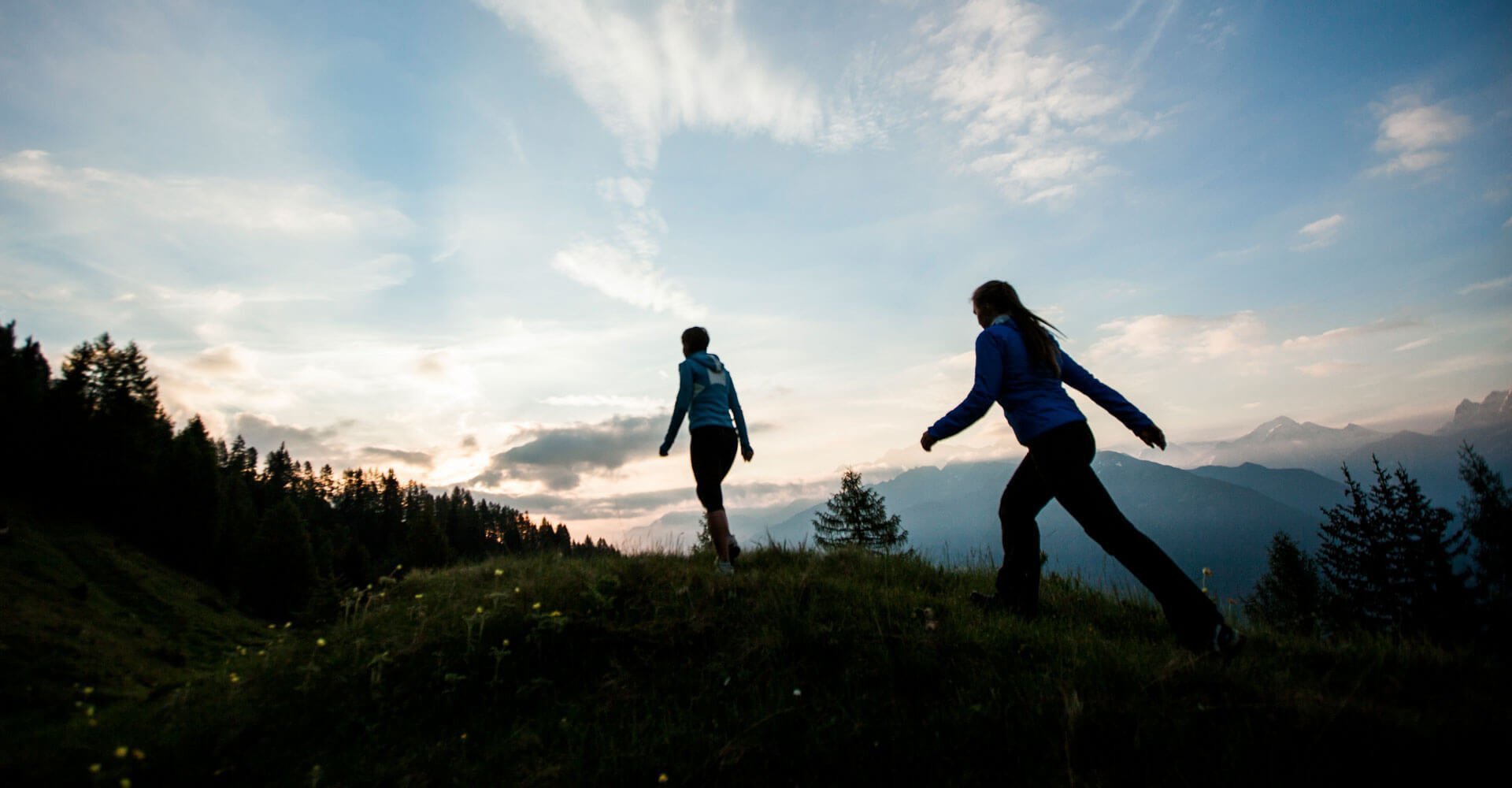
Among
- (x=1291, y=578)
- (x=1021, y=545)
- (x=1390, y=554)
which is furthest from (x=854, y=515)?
(x=1291, y=578)

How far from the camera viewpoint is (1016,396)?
4.84 meters

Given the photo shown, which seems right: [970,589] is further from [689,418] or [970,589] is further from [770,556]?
[689,418]

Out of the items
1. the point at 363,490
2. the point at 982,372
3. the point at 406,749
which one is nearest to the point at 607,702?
the point at 406,749

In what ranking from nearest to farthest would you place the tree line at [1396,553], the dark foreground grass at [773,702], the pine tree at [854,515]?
the dark foreground grass at [773,702]
the tree line at [1396,553]
the pine tree at [854,515]

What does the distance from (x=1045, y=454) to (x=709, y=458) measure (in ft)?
10.9

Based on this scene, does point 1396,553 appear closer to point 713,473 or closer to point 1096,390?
point 1096,390

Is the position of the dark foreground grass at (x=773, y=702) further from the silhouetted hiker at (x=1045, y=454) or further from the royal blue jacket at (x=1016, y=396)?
the royal blue jacket at (x=1016, y=396)

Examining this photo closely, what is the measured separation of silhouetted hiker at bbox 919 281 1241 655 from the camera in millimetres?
4121

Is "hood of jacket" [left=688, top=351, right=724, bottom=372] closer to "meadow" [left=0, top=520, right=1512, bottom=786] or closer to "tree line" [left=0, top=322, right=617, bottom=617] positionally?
"meadow" [left=0, top=520, right=1512, bottom=786]

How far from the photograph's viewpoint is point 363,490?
109625 millimetres

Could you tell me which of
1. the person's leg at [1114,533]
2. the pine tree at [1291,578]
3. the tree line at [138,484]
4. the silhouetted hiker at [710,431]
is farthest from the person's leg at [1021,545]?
the pine tree at [1291,578]

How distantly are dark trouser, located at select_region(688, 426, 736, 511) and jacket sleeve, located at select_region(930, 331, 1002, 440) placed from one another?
8.36ft

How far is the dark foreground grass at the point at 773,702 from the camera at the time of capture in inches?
116

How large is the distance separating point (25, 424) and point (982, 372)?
5690cm
